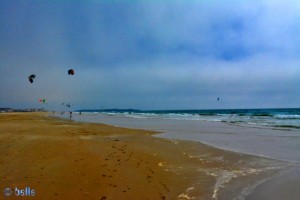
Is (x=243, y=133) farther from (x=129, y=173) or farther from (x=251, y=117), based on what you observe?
(x=251, y=117)

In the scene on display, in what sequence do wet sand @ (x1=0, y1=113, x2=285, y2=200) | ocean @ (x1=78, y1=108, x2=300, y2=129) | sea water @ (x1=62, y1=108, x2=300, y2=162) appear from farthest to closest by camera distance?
ocean @ (x1=78, y1=108, x2=300, y2=129)
sea water @ (x1=62, y1=108, x2=300, y2=162)
wet sand @ (x1=0, y1=113, x2=285, y2=200)

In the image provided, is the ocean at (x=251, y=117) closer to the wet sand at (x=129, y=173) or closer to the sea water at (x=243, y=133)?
the sea water at (x=243, y=133)

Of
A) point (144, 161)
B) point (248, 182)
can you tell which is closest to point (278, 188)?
point (248, 182)

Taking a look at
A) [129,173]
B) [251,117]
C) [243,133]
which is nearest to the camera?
[129,173]

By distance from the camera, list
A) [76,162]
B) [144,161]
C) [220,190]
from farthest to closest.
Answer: [144,161]
[76,162]
[220,190]

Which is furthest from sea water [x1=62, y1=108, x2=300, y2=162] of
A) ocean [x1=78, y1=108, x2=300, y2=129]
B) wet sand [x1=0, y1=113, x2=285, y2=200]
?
wet sand [x1=0, y1=113, x2=285, y2=200]

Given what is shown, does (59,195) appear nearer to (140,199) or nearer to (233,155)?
(140,199)

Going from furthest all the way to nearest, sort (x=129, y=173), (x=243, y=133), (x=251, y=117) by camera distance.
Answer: (x=251, y=117) → (x=243, y=133) → (x=129, y=173)

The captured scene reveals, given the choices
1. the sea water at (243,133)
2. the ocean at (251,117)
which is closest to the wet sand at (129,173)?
the sea water at (243,133)

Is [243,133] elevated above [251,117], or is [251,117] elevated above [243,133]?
[251,117]

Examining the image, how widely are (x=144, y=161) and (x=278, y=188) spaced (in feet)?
13.9

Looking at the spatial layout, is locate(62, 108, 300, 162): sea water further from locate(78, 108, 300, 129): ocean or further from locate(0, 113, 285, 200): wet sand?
locate(0, 113, 285, 200): wet sand

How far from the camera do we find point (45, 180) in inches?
258

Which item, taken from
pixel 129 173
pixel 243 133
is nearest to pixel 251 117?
pixel 243 133
